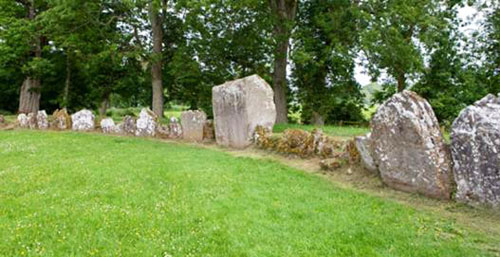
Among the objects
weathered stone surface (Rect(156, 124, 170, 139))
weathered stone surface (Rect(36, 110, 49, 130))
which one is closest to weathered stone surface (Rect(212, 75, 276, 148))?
weathered stone surface (Rect(156, 124, 170, 139))

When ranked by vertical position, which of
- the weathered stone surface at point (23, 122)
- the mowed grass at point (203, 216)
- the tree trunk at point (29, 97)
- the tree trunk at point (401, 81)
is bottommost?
the mowed grass at point (203, 216)

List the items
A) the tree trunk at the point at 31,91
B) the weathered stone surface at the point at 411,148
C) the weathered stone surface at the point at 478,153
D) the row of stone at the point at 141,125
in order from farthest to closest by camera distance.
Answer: the tree trunk at the point at 31,91 < the row of stone at the point at 141,125 < the weathered stone surface at the point at 411,148 < the weathered stone surface at the point at 478,153

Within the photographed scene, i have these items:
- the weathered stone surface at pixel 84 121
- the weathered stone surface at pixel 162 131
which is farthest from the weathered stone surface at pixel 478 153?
the weathered stone surface at pixel 84 121

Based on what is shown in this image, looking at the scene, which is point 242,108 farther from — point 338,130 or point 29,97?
point 29,97

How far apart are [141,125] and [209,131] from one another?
3521mm

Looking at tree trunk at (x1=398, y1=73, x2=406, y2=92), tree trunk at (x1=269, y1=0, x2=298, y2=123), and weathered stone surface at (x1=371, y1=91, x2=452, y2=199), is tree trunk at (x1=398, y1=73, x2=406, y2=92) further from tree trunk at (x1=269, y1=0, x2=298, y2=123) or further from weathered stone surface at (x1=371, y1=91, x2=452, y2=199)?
weathered stone surface at (x1=371, y1=91, x2=452, y2=199)

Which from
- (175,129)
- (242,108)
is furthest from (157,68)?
(242,108)

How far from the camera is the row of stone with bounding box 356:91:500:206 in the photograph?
6.79 meters

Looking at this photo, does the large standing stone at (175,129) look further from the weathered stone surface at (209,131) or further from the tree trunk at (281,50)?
the tree trunk at (281,50)

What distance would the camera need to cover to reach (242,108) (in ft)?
44.2

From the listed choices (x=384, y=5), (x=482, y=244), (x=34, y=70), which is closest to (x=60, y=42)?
(x=34, y=70)

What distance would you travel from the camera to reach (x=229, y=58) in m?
21.7

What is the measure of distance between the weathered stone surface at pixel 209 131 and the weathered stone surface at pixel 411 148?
7.80m

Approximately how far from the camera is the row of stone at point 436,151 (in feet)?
22.3
